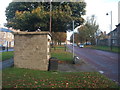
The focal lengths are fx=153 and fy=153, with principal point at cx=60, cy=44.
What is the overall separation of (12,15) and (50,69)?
975 cm

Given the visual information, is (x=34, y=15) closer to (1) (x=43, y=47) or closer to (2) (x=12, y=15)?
(2) (x=12, y=15)

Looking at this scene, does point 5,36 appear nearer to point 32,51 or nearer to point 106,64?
point 106,64

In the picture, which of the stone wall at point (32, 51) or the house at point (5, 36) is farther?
the house at point (5, 36)

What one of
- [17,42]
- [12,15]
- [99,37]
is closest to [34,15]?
[12,15]

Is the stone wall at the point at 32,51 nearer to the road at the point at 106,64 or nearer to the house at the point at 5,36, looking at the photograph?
the road at the point at 106,64

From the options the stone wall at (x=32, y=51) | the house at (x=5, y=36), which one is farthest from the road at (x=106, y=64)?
the house at (x=5, y=36)

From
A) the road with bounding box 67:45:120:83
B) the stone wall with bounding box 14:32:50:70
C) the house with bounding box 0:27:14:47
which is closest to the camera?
the road with bounding box 67:45:120:83

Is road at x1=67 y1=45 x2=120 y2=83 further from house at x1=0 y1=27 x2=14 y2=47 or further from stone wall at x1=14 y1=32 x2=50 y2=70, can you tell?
house at x1=0 y1=27 x2=14 y2=47

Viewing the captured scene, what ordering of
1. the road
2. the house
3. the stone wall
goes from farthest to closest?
the house
the stone wall
the road

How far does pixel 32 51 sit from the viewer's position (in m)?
9.03

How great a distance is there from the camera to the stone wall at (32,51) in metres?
8.95

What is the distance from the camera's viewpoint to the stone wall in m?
8.95

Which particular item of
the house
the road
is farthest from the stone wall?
the house

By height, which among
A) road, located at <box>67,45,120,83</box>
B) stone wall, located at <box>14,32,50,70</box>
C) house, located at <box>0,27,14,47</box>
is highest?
house, located at <box>0,27,14,47</box>
